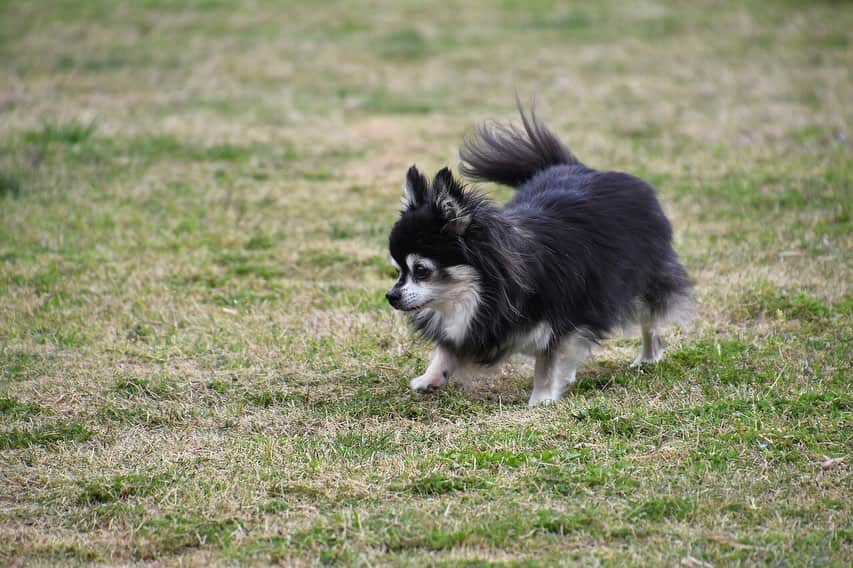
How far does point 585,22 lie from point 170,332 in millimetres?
11964

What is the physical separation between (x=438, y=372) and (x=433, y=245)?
2.45 ft

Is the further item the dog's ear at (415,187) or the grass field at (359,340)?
the dog's ear at (415,187)

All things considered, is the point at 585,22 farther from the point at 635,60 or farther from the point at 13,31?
the point at 13,31

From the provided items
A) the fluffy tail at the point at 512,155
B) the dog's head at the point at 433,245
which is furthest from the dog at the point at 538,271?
the fluffy tail at the point at 512,155

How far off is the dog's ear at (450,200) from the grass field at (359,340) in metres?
0.96

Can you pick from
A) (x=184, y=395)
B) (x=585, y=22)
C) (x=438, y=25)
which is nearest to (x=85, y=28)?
(x=438, y=25)

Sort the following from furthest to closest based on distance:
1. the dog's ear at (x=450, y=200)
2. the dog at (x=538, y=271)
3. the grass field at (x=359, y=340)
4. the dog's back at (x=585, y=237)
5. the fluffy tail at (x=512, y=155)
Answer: the fluffy tail at (x=512, y=155) → the dog's back at (x=585, y=237) → the dog at (x=538, y=271) → the dog's ear at (x=450, y=200) → the grass field at (x=359, y=340)

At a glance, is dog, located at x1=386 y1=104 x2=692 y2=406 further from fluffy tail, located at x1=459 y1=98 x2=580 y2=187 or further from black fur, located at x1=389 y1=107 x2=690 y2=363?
fluffy tail, located at x1=459 y1=98 x2=580 y2=187

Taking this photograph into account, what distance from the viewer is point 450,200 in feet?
15.6

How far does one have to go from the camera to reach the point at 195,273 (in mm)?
7000

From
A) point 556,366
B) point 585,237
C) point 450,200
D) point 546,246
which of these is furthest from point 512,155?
point 556,366

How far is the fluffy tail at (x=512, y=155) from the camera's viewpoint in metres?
5.95

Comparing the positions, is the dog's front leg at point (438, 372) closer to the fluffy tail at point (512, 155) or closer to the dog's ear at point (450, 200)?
the dog's ear at point (450, 200)

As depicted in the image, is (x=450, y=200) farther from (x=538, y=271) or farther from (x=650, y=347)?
(x=650, y=347)
